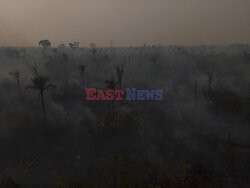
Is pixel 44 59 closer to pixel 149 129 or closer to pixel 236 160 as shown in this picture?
pixel 149 129

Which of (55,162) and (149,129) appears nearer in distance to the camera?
(55,162)

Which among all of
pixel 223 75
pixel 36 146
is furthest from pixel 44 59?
pixel 223 75

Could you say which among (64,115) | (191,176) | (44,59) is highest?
(44,59)

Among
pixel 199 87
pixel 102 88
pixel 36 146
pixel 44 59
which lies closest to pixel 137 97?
pixel 102 88

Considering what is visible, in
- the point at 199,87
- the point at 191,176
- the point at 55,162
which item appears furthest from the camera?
the point at 199,87

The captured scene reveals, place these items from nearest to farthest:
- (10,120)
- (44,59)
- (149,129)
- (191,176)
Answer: (191,176) → (10,120) → (149,129) → (44,59)

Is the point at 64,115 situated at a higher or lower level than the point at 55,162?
higher
